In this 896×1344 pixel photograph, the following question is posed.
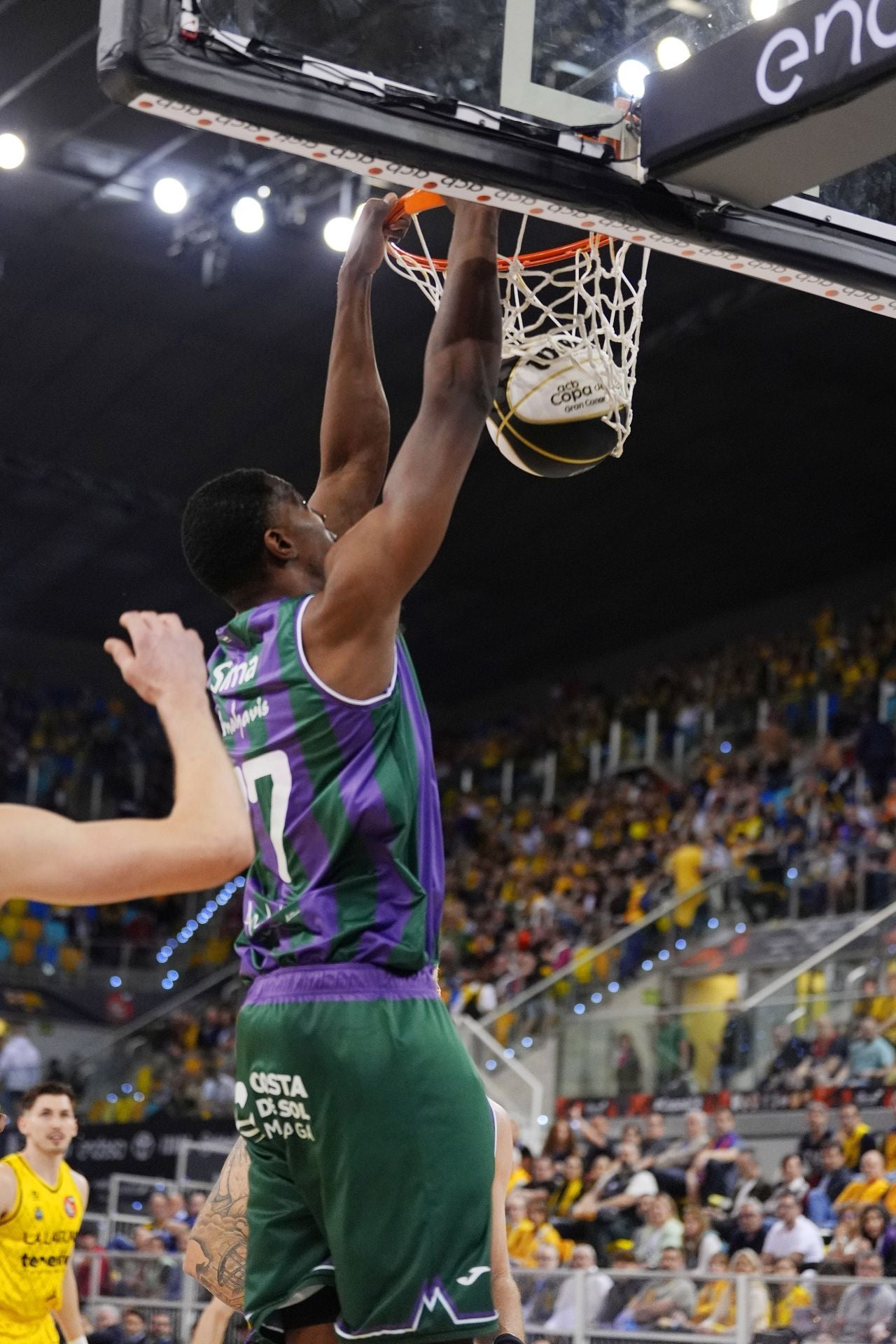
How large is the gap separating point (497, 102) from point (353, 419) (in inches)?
32.7

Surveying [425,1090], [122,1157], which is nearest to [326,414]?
[425,1090]

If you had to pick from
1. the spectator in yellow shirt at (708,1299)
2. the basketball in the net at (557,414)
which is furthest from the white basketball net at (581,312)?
the spectator in yellow shirt at (708,1299)

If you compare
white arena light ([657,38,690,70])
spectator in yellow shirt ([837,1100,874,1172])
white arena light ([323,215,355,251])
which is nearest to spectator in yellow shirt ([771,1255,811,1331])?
spectator in yellow shirt ([837,1100,874,1172])

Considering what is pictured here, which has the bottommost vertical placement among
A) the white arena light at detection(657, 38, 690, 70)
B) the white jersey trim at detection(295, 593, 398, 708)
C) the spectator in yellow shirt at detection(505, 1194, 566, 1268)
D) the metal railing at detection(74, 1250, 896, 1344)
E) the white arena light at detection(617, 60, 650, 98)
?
the metal railing at detection(74, 1250, 896, 1344)

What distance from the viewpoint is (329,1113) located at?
326 cm

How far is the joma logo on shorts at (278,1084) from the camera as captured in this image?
130 inches

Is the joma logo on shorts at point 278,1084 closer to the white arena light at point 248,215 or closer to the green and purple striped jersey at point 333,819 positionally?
the green and purple striped jersey at point 333,819

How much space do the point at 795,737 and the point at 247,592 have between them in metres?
16.6

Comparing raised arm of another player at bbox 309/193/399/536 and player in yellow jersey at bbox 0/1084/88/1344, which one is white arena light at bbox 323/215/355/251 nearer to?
player in yellow jersey at bbox 0/1084/88/1344

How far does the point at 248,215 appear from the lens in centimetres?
1544

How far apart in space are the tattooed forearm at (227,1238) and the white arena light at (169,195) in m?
11.9

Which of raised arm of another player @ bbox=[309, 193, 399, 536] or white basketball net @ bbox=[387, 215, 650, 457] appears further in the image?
white basketball net @ bbox=[387, 215, 650, 457]

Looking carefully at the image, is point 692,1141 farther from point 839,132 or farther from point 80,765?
point 80,765

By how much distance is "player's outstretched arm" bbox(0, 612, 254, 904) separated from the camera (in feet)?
9.01
